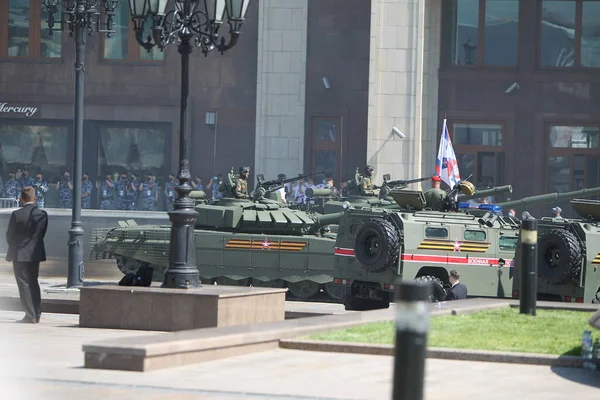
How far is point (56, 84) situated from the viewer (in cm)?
4950

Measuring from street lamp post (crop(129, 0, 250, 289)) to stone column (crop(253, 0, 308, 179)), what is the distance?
92.3 feet

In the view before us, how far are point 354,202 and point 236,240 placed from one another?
11.8 feet

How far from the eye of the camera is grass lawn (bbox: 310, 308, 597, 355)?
13.6 metres

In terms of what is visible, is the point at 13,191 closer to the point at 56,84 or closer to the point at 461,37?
the point at 56,84

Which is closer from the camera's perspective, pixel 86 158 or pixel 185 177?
pixel 185 177

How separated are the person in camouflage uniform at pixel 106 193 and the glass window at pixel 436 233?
21.5m

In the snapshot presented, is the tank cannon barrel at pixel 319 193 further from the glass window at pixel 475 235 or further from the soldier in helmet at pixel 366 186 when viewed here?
the glass window at pixel 475 235

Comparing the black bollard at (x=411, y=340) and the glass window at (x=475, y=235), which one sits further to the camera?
the glass window at (x=475, y=235)

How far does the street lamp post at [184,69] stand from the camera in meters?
17.0

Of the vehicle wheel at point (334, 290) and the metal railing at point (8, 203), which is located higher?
the metal railing at point (8, 203)

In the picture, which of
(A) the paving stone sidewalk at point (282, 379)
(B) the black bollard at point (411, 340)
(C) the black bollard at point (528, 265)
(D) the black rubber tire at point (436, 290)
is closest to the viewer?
(B) the black bollard at point (411, 340)

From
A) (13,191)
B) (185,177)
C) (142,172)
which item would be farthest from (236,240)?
(142,172)

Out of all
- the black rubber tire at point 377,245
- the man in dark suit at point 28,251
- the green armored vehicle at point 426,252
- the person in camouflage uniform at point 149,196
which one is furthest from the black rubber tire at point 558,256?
the person in camouflage uniform at point 149,196

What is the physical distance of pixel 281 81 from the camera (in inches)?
1854
